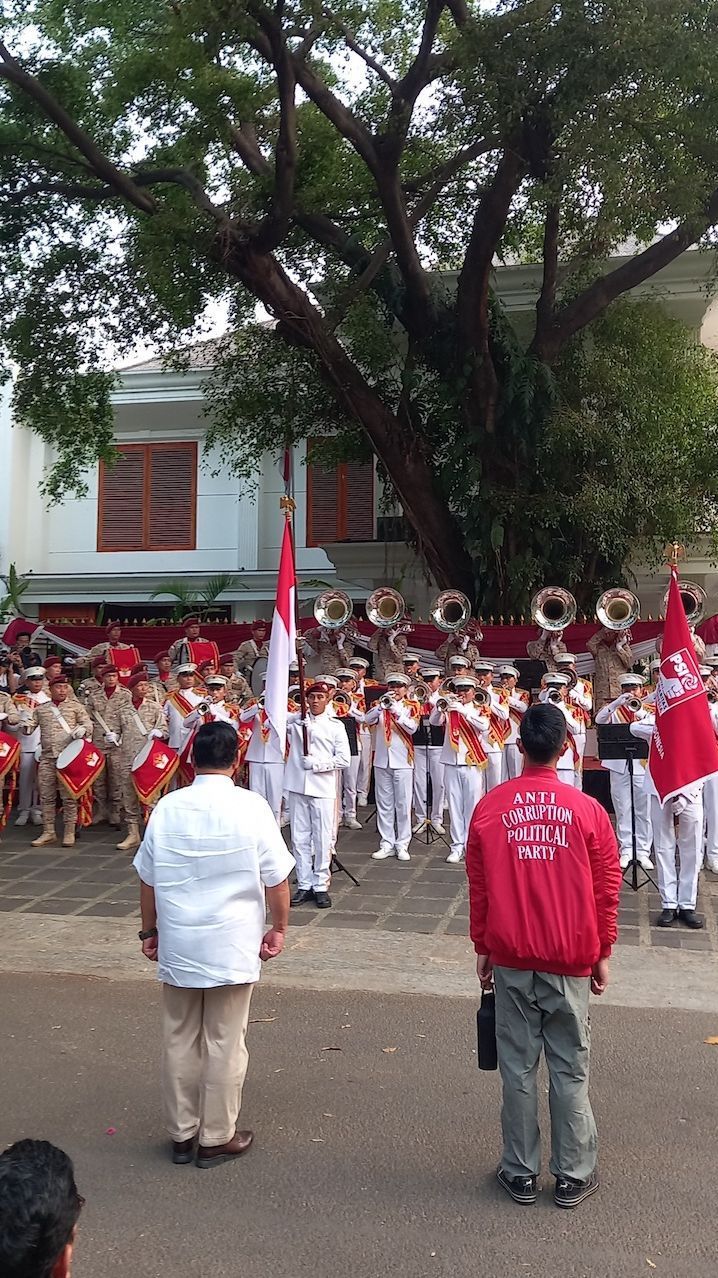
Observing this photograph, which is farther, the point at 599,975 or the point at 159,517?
the point at 159,517

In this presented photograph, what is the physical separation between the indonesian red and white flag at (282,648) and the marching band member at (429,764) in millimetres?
4181

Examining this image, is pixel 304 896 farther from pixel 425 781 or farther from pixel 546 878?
pixel 546 878

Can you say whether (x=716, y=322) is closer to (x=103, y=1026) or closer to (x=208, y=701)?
(x=208, y=701)

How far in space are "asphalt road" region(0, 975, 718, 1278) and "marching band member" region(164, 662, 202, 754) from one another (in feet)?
20.5

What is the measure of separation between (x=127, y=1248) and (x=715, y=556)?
15740 mm

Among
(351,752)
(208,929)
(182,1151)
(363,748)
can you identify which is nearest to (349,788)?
(363,748)

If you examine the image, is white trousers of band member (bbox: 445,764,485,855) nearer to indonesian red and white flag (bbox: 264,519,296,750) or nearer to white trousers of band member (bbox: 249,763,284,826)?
white trousers of band member (bbox: 249,763,284,826)

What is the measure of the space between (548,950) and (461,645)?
436 inches

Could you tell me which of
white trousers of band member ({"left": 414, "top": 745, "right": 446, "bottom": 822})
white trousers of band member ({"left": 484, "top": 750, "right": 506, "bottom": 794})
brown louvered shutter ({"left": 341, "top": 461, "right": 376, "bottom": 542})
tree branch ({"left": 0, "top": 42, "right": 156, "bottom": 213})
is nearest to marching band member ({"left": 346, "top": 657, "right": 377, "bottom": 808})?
white trousers of band member ({"left": 414, "top": 745, "right": 446, "bottom": 822})

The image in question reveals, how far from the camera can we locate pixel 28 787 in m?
13.6

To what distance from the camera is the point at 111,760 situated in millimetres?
12625

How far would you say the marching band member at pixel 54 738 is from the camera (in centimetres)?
1201

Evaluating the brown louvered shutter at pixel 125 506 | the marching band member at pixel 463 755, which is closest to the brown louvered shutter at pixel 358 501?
the brown louvered shutter at pixel 125 506

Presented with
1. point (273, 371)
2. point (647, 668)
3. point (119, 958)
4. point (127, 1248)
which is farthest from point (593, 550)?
point (127, 1248)
